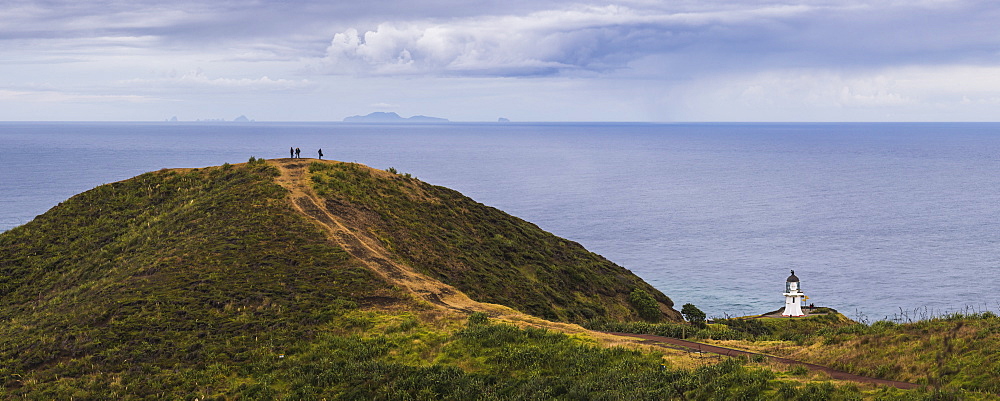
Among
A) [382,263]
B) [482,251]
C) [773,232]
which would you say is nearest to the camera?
[382,263]

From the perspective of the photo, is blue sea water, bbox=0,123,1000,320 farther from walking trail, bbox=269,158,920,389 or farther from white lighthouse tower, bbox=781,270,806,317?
walking trail, bbox=269,158,920,389

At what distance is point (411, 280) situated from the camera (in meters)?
41.4

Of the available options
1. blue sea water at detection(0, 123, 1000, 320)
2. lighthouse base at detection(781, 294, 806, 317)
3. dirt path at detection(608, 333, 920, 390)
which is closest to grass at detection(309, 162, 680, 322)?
lighthouse base at detection(781, 294, 806, 317)

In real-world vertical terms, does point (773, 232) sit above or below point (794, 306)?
above

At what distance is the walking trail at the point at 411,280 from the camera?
31.0 meters

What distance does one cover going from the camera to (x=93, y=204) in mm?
59031

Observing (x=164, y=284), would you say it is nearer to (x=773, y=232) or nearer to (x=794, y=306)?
(x=794, y=306)

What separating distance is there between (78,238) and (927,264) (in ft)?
336

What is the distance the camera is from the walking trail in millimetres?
30961

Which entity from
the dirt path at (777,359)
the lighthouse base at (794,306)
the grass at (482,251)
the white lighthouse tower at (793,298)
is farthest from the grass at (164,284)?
the lighthouse base at (794,306)

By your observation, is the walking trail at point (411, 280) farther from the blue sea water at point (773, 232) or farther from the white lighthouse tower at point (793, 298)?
the blue sea water at point (773, 232)

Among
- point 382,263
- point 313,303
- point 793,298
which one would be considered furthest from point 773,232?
point 313,303

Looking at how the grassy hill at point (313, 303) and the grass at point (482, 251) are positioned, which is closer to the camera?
the grassy hill at point (313, 303)

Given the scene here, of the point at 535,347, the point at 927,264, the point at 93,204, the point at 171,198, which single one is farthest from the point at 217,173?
the point at 927,264
